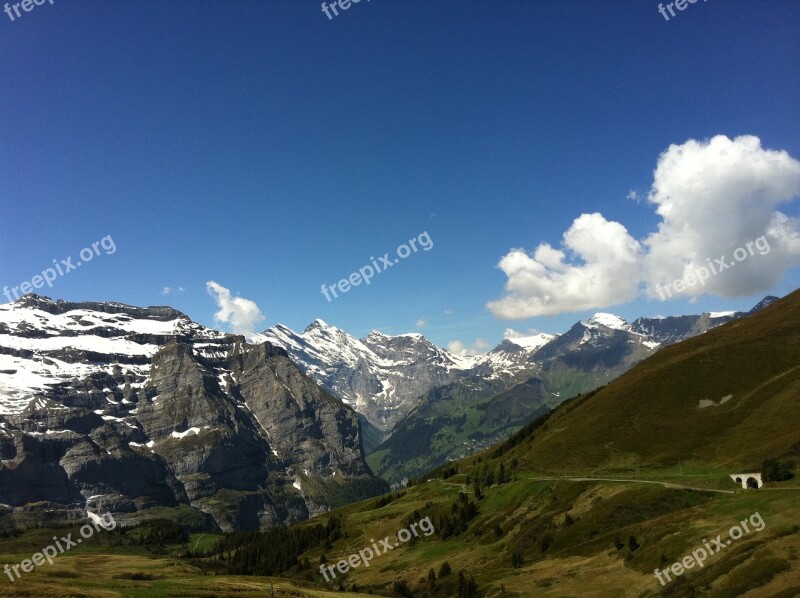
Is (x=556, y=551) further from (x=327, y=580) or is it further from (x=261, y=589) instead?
(x=327, y=580)

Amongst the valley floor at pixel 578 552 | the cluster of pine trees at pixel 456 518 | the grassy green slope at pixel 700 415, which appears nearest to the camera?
the valley floor at pixel 578 552

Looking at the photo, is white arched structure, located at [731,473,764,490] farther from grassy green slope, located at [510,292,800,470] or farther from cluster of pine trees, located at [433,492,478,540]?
cluster of pine trees, located at [433,492,478,540]

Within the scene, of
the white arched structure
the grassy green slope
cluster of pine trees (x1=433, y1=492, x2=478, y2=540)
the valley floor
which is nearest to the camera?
the valley floor

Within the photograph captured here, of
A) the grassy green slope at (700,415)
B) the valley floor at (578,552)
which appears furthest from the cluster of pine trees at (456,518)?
the grassy green slope at (700,415)

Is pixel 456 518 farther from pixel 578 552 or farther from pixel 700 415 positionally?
pixel 700 415

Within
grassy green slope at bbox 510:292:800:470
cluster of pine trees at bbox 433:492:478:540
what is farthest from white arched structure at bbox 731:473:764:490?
cluster of pine trees at bbox 433:492:478:540

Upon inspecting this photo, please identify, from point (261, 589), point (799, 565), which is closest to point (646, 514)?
point (799, 565)

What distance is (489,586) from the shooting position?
304 ft

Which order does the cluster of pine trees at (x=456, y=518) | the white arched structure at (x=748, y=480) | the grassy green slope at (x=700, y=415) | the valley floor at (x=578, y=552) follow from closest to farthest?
1. the valley floor at (x=578, y=552)
2. the white arched structure at (x=748, y=480)
3. the grassy green slope at (x=700, y=415)
4. the cluster of pine trees at (x=456, y=518)

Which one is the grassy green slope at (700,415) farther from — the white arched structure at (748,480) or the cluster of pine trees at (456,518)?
the cluster of pine trees at (456,518)

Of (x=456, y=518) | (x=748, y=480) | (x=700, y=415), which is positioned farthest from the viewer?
(x=700, y=415)

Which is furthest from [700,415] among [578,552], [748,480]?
[578,552]

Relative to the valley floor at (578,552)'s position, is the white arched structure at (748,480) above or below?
below

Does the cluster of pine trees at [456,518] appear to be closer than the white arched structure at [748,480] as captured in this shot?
No
